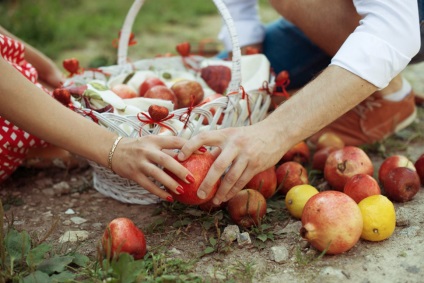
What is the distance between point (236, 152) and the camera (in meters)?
1.64

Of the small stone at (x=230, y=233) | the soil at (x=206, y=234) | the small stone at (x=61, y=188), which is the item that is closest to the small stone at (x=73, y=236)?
the soil at (x=206, y=234)

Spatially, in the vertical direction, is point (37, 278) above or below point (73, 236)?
above

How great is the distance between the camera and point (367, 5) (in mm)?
1784

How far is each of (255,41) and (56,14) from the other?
2456 mm

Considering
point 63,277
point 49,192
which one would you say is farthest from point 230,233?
point 49,192

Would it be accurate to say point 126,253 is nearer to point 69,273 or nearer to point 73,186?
point 69,273

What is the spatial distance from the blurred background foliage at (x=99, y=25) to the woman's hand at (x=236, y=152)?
170 cm

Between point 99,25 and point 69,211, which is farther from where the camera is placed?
point 99,25

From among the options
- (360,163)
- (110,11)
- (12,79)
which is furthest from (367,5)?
(110,11)

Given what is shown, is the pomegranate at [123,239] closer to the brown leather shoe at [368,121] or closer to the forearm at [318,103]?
the forearm at [318,103]

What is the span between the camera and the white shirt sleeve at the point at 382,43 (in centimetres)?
169

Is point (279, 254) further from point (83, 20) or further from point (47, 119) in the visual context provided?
point (83, 20)

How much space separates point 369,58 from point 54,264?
1170 mm

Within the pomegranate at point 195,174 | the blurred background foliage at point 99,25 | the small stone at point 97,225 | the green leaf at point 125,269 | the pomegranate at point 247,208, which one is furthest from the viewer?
the blurred background foliage at point 99,25
